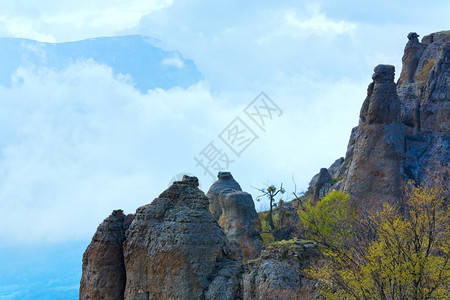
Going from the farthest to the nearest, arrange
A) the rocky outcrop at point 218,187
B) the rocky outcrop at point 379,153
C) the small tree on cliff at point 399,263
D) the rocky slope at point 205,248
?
the rocky outcrop at point 218,187 → the rocky outcrop at point 379,153 → the rocky slope at point 205,248 → the small tree on cliff at point 399,263

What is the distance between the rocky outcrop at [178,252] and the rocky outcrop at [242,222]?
15.4m

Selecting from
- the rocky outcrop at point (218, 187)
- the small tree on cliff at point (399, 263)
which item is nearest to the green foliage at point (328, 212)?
the rocky outcrop at point (218, 187)

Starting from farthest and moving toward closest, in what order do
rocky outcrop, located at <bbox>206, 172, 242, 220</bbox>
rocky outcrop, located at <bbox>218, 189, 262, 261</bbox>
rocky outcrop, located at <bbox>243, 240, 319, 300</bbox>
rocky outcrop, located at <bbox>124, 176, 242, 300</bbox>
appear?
rocky outcrop, located at <bbox>206, 172, 242, 220</bbox> < rocky outcrop, located at <bbox>218, 189, 262, 261</bbox> < rocky outcrop, located at <bbox>124, 176, 242, 300</bbox> < rocky outcrop, located at <bbox>243, 240, 319, 300</bbox>

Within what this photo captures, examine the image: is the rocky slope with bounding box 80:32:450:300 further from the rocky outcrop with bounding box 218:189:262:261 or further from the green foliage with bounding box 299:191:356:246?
the green foliage with bounding box 299:191:356:246

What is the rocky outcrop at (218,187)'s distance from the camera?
5456cm

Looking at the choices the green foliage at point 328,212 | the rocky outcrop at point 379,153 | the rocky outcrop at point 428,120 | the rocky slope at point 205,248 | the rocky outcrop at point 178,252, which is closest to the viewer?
the rocky slope at point 205,248

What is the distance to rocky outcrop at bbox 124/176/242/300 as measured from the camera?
27.7m

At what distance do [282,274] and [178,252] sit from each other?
5.59 m

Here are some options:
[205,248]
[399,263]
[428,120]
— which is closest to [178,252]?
[205,248]

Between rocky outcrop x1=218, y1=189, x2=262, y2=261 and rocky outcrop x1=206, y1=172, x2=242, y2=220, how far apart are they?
207 inches

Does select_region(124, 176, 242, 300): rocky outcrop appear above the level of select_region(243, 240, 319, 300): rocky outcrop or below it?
above

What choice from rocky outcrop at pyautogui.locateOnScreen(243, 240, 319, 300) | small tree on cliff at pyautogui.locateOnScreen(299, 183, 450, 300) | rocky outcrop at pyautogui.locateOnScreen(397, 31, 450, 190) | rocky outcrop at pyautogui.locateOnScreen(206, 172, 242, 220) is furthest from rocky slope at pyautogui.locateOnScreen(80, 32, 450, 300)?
rocky outcrop at pyautogui.locateOnScreen(206, 172, 242, 220)

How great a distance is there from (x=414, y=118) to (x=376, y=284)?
3363cm

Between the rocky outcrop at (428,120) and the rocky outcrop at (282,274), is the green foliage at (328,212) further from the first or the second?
the rocky outcrop at (282,274)
